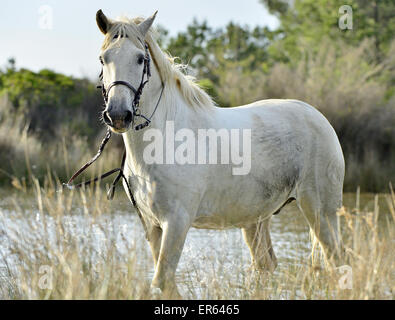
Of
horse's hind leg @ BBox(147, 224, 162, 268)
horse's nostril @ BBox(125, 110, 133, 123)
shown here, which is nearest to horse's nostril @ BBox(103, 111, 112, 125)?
horse's nostril @ BBox(125, 110, 133, 123)

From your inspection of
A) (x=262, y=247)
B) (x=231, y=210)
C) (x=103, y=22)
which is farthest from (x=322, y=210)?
(x=103, y=22)

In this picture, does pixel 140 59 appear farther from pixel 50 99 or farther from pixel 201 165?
pixel 50 99

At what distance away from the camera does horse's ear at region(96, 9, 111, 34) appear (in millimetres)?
4184

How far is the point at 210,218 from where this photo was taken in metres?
4.60

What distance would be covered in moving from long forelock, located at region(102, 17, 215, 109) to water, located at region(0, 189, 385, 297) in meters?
1.03

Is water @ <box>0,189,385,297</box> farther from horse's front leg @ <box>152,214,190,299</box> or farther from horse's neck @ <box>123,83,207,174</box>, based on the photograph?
horse's neck @ <box>123,83,207,174</box>

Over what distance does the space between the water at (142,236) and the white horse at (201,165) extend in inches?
7.9

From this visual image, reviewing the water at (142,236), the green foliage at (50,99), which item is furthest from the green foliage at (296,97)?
the water at (142,236)

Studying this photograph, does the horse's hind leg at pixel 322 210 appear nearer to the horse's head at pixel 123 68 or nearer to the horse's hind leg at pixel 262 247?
the horse's hind leg at pixel 262 247

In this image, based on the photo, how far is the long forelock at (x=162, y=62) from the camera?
13.6 ft

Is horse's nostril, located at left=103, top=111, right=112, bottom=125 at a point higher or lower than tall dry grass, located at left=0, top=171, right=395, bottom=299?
higher

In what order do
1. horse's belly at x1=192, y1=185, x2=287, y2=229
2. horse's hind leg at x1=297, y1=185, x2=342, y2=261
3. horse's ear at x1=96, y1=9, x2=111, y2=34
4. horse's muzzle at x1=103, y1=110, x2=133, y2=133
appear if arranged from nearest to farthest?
1. horse's muzzle at x1=103, y1=110, x2=133, y2=133
2. horse's ear at x1=96, y1=9, x2=111, y2=34
3. horse's belly at x1=192, y1=185, x2=287, y2=229
4. horse's hind leg at x1=297, y1=185, x2=342, y2=261
